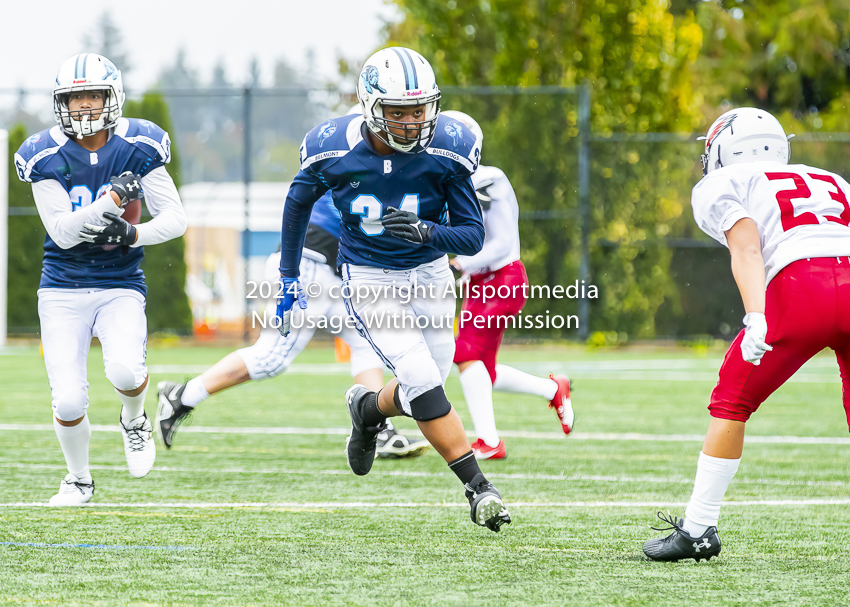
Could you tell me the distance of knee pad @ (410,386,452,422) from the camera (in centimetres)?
400

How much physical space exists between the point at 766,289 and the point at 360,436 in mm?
1887

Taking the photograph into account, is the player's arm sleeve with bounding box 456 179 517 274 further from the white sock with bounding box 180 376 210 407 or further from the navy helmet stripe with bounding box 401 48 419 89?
the navy helmet stripe with bounding box 401 48 419 89

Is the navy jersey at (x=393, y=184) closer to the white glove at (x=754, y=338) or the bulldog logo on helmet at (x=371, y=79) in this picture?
the bulldog logo on helmet at (x=371, y=79)

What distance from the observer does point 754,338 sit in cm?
334

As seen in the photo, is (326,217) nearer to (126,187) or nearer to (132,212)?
(132,212)

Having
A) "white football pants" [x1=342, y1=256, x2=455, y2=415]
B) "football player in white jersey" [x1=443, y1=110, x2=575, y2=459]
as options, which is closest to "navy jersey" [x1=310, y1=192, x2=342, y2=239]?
"football player in white jersey" [x1=443, y1=110, x2=575, y2=459]

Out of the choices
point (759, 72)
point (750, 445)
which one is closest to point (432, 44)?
point (759, 72)

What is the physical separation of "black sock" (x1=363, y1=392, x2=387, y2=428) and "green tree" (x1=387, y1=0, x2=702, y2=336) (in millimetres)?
10231

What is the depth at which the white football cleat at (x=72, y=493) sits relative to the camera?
4.50 meters

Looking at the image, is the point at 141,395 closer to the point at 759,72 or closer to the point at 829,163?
the point at 829,163

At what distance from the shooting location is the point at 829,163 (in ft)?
47.5

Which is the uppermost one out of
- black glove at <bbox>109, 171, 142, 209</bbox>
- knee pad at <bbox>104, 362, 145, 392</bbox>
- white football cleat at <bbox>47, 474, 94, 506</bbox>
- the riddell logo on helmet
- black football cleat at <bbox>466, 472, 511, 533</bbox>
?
the riddell logo on helmet

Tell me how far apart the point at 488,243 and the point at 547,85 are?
10.2 m

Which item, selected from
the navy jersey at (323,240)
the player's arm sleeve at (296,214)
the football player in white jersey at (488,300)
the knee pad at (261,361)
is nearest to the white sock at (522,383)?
the football player in white jersey at (488,300)
